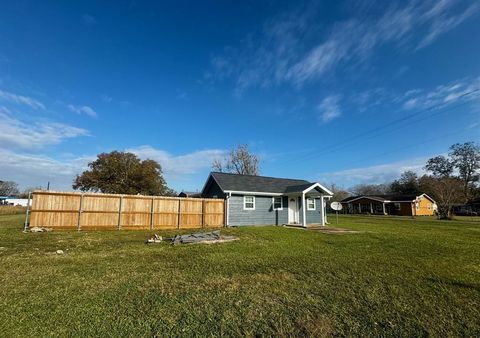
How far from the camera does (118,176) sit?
3788 cm

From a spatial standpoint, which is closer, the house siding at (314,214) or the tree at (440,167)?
the house siding at (314,214)

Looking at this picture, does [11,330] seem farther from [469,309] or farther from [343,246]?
[343,246]

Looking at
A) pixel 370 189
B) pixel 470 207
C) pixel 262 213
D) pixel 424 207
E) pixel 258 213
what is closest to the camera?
pixel 258 213

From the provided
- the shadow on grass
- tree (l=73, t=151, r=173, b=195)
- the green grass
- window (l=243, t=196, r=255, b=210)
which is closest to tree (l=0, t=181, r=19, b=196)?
tree (l=73, t=151, r=173, b=195)

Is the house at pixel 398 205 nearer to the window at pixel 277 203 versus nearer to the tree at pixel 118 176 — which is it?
the window at pixel 277 203

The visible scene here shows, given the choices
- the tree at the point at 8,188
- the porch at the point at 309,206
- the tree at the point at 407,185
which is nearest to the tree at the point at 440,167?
the tree at the point at 407,185

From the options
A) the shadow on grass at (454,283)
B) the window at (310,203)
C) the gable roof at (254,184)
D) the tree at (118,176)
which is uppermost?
the tree at (118,176)

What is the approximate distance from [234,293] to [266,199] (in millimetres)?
15276

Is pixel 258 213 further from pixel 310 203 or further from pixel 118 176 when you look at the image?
pixel 118 176

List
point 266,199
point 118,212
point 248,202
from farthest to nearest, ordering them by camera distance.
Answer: point 266,199
point 248,202
point 118,212

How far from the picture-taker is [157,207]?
1589 centimetres

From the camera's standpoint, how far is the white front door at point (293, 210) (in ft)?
69.6

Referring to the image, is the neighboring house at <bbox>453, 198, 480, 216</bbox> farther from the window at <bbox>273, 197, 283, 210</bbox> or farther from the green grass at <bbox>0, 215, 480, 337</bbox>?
the green grass at <bbox>0, 215, 480, 337</bbox>

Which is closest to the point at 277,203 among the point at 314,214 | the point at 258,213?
the point at 258,213
